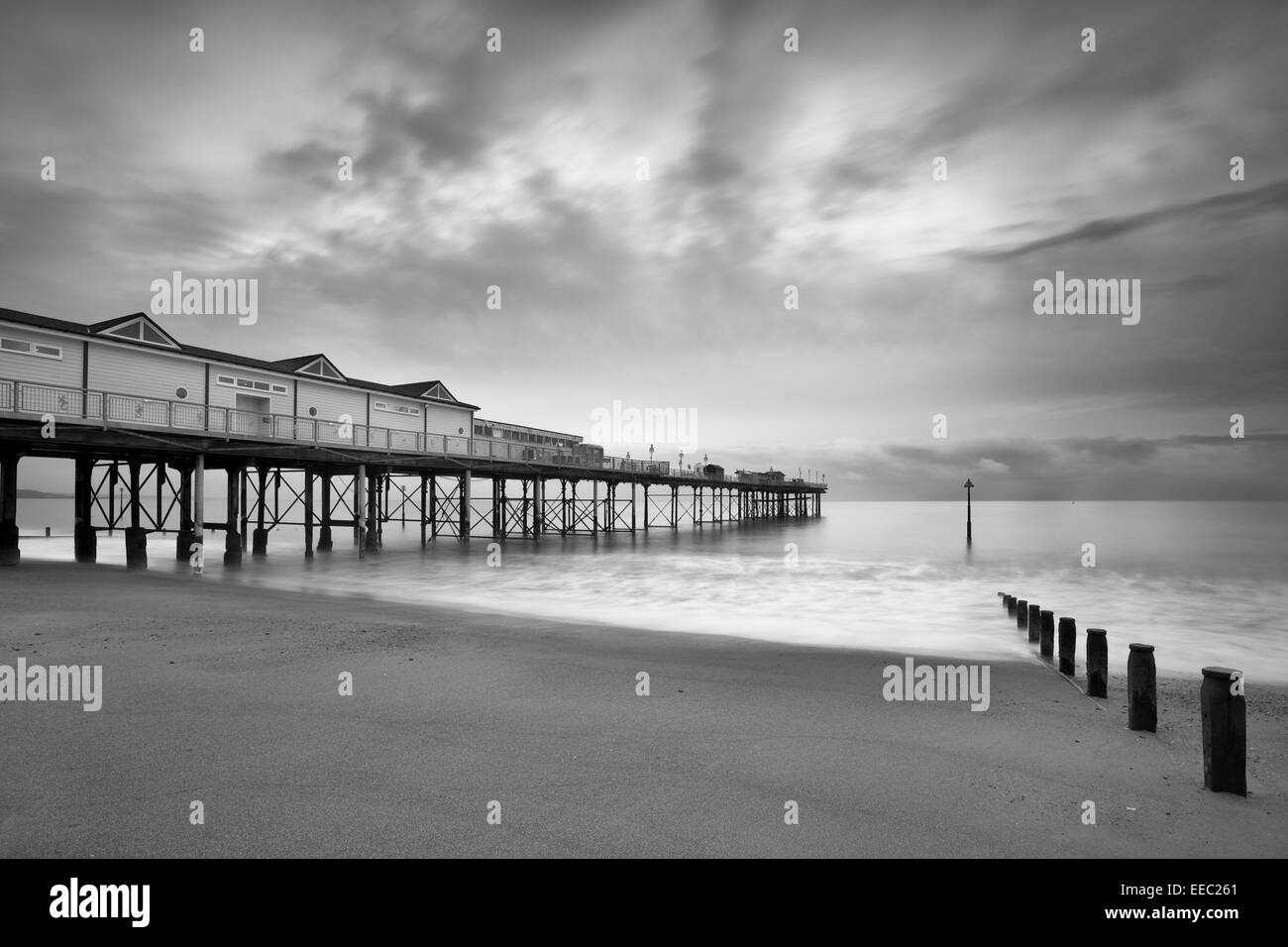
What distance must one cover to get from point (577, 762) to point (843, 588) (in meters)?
20.6

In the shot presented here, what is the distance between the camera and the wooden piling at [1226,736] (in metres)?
5.54

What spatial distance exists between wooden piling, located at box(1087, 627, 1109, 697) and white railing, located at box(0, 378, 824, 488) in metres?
24.8

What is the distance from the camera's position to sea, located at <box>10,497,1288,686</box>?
15.5 meters

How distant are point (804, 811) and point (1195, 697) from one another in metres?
7.45

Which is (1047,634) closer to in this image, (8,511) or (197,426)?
(197,426)

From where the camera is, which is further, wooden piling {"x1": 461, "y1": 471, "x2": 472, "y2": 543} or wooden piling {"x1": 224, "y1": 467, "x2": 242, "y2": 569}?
wooden piling {"x1": 461, "y1": 471, "x2": 472, "y2": 543}

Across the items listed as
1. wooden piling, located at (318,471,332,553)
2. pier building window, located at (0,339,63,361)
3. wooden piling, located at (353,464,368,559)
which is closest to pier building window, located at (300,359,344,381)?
wooden piling, located at (353,464,368,559)

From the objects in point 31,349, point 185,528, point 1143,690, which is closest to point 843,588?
point 1143,690

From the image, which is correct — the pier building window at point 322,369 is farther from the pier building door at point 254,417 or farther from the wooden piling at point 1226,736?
the wooden piling at point 1226,736

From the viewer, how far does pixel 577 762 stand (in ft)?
19.1

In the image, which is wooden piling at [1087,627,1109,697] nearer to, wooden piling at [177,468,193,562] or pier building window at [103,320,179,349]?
pier building window at [103,320,179,349]

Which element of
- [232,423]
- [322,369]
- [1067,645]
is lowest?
[1067,645]
